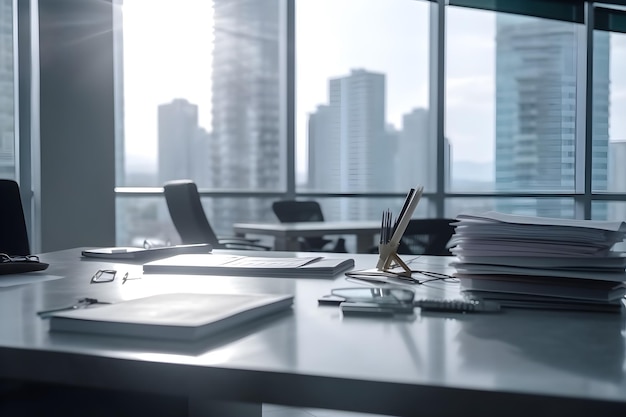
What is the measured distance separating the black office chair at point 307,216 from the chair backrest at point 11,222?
9.23 feet

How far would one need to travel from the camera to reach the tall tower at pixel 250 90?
6.30 meters

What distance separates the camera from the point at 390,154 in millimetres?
6574

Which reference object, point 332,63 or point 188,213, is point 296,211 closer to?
point 188,213

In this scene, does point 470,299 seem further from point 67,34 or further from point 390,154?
point 390,154

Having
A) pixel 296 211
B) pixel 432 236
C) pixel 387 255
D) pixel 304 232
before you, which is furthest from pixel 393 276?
pixel 296 211

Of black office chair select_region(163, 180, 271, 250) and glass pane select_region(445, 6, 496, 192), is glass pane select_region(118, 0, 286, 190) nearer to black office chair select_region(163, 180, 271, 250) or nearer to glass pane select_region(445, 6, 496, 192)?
glass pane select_region(445, 6, 496, 192)

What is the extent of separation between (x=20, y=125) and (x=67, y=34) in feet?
2.86

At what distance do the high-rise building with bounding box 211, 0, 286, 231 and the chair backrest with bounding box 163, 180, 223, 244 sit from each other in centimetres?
254

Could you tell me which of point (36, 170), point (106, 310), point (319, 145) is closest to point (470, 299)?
point (106, 310)

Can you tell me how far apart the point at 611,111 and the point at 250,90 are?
400 cm

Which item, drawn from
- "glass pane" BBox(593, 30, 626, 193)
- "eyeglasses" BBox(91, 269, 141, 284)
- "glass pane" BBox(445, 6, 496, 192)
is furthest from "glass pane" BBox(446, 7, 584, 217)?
"eyeglasses" BBox(91, 269, 141, 284)

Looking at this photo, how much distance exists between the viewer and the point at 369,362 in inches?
29.9

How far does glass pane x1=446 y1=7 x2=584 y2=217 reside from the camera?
6609 millimetres

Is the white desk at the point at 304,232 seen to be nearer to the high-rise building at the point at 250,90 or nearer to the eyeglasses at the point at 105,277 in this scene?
the high-rise building at the point at 250,90
